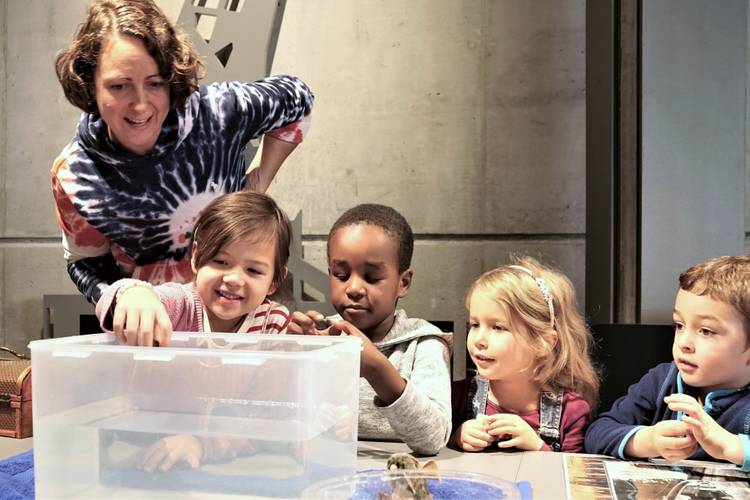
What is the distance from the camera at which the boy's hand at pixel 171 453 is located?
79 cm

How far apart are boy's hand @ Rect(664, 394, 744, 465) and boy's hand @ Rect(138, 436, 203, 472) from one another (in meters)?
0.76

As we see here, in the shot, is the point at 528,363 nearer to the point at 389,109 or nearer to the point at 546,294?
the point at 546,294

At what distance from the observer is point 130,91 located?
1.50 m

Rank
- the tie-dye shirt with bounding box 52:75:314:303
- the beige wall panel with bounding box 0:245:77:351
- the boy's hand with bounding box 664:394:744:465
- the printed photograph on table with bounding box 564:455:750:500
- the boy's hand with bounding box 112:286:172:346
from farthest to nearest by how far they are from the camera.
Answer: the beige wall panel with bounding box 0:245:77:351 → the tie-dye shirt with bounding box 52:75:314:303 → the boy's hand with bounding box 664:394:744:465 → the printed photograph on table with bounding box 564:455:750:500 → the boy's hand with bounding box 112:286:172:346

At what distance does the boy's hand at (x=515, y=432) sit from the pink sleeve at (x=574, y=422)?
3.0 inches

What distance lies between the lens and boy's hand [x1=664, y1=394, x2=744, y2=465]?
1.24 meters

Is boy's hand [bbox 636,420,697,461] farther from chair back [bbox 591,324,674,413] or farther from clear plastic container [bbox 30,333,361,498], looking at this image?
clear plastic container [bbox 30,333,361,498]

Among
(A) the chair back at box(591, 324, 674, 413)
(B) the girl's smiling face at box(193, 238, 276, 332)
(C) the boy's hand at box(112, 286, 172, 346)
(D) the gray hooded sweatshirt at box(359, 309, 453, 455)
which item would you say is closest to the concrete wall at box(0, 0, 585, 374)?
(A) the chair back at box(591, 324, 674, 413)

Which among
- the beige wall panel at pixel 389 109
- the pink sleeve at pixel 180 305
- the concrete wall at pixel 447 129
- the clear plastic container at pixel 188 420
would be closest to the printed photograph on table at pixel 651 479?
the clear plastic container at pixel 188 420

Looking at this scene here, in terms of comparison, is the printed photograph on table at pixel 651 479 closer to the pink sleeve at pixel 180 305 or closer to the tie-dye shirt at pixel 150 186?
the pink sleeve at pixel 180 305

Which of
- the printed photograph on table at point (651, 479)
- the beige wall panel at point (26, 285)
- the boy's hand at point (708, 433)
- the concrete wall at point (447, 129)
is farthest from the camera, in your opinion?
the beige wall panel at point (26, 285)

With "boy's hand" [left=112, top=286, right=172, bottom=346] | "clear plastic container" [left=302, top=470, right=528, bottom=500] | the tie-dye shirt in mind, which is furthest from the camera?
the tie-dye shirt

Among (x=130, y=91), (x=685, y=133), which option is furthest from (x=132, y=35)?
(x=685, y=133)

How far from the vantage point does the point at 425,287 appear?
3.27 meters
